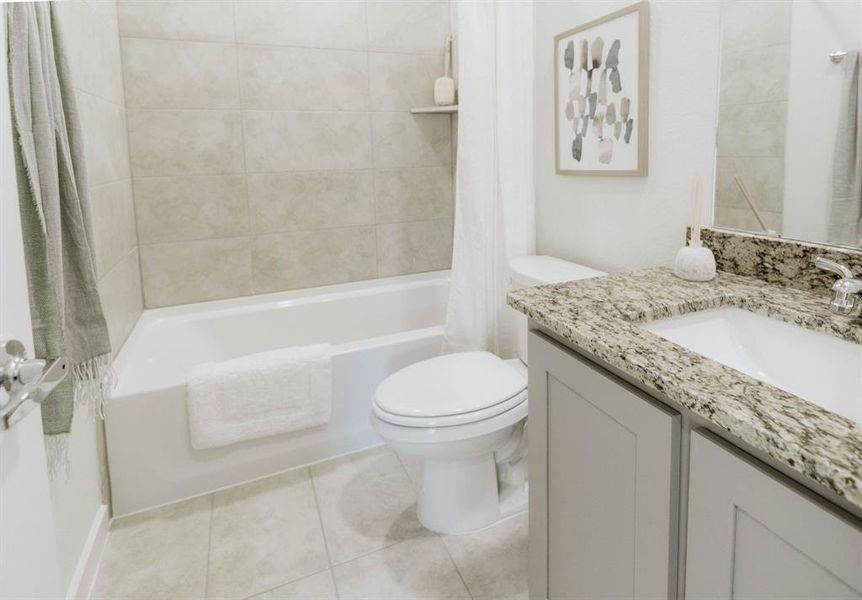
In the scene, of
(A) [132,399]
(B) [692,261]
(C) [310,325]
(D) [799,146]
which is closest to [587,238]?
(B) [692,261]

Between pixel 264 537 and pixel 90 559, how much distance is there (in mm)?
493

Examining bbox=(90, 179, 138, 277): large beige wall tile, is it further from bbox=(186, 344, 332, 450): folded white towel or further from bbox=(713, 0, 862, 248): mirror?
bbox=(713, 0, 862, 248): mirror

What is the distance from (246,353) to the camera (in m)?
2.70

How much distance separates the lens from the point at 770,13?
1256 mm

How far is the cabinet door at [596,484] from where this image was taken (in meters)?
0.87

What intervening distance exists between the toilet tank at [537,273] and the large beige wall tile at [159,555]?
1245 millimetres

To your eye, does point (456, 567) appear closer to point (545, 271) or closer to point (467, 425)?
point (467, 425)

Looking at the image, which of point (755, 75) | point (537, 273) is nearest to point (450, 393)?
point (537, 273)

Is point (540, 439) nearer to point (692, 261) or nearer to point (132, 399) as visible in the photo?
point (692, 261)

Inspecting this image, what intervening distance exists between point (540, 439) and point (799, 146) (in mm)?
838

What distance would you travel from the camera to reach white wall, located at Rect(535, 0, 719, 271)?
147 cm

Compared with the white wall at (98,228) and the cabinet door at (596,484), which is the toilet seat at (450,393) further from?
the white wall at (98,228)

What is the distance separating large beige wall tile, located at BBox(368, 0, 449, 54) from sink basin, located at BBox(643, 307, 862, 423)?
7.44 feet

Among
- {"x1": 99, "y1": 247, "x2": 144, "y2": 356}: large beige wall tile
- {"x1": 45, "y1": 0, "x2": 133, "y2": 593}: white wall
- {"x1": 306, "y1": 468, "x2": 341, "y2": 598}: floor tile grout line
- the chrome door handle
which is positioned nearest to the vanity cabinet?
{"x1": 306, "y1": 468, "x2": 341, "y2": 598}: floor tile grout line
